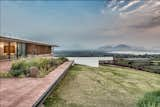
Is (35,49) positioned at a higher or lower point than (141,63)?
higher

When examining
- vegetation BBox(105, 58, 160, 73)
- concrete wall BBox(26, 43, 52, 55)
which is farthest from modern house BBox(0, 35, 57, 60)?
vegetation BBox(105, 58, 160, 73)

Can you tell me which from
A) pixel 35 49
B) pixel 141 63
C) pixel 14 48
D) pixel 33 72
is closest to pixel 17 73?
pixel 33 72

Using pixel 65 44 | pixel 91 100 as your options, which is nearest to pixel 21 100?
pixel 91 100

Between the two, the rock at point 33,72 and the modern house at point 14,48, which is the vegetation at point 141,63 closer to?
the modern house at point 14,48

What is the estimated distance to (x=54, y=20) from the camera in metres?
20.9

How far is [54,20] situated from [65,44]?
13.0 m

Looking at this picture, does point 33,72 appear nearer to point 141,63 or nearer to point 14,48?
point 14,48

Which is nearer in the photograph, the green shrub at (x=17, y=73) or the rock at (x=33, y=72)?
the rock at (x=33, y=72)

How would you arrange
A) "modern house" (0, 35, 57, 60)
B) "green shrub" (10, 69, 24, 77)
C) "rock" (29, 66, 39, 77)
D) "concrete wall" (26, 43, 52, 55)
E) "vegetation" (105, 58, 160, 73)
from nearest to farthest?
1. "rock" (29, 66, 39, 77)
2. "green shrub" (10, 69, 24, 77)
3. "modern house" (0, 35, 57, 60)
4. "vegetation" (105, 58, 160, 73)
5. "concrete wall" (26, 43, 52, 55)

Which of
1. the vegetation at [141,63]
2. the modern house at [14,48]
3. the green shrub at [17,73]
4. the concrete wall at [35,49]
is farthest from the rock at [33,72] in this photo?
the concrete wall at [35,49]

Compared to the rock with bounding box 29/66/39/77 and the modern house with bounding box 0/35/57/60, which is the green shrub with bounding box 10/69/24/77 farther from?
the modern house with bounding box 0/35/57/60

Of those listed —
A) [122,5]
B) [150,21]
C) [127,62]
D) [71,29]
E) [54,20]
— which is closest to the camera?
[122,5]

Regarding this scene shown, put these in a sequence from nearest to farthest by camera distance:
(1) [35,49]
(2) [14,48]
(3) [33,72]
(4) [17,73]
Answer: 1. (3) [33,72]
2. (4) [17,73]
3. (2) [14,48]
4. (1) [35,49]

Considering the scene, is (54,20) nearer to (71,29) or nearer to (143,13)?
(71,29)
